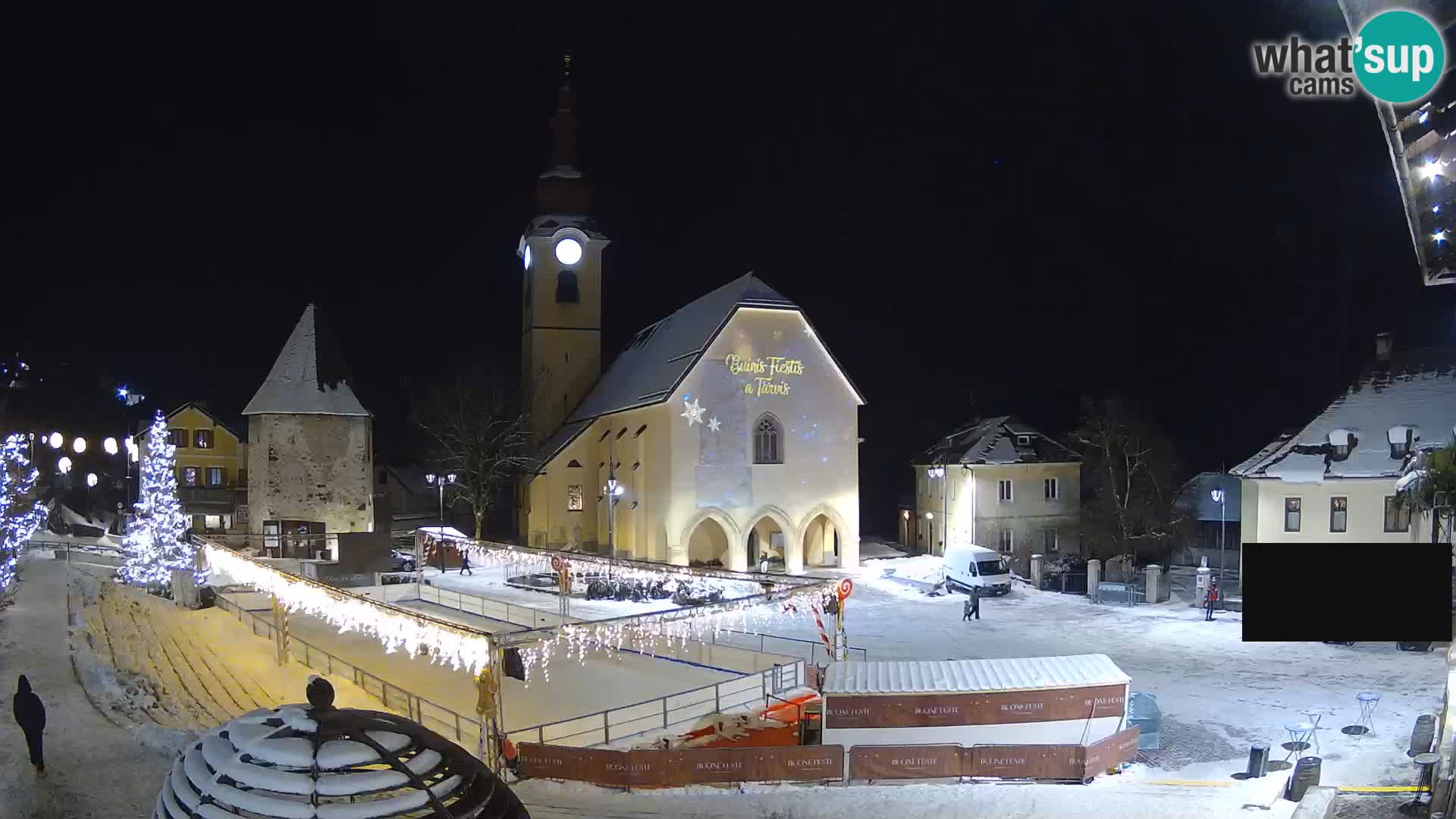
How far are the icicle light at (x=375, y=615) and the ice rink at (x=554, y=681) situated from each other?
659 mm

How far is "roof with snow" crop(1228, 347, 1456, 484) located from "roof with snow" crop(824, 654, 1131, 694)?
18.4m

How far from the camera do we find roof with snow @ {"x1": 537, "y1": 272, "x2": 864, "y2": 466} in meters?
37.1

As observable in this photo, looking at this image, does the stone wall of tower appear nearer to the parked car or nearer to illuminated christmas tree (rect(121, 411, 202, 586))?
the parked car

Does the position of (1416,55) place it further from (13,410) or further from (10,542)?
(13,410)

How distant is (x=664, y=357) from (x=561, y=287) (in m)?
10.1

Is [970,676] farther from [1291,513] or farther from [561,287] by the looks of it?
[561,287]

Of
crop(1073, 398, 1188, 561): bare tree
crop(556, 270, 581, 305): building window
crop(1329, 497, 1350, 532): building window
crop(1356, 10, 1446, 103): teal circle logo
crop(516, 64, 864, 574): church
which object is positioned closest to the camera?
crop(1356, 10, 1446, 103): teal circle logo

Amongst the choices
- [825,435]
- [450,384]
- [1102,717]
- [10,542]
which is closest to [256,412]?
[10,542]

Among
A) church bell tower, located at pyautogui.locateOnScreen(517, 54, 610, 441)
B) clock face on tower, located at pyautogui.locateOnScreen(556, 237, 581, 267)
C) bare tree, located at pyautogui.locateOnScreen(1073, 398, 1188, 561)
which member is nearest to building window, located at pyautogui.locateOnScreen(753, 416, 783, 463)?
bare tree, located at pyautogui.locateOnScreen(1073, 398, 1188, 561)

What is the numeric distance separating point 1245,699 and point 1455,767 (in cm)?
927

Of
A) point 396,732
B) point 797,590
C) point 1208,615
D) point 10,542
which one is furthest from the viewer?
point 1208,615

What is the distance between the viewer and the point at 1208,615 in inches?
1055

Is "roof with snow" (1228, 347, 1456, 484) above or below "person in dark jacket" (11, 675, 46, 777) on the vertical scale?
above

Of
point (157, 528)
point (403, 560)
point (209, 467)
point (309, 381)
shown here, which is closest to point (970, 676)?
point (403, 560)
